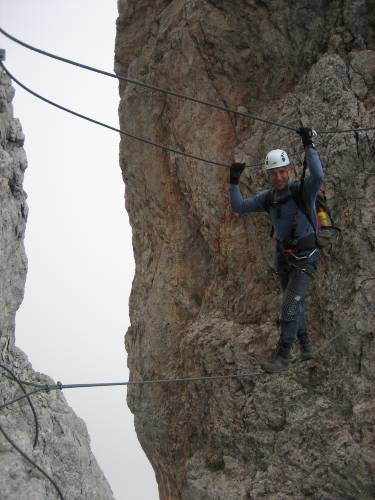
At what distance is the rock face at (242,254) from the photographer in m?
9.06

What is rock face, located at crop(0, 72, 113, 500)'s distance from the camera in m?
6.70

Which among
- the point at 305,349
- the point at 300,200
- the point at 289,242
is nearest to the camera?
the point at 300,200

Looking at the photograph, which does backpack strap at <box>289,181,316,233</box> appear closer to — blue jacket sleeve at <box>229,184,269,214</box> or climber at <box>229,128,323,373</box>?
climber at <box>229,128,323,373</box>

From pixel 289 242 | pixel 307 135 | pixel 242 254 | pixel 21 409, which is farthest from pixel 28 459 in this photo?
pixel 242 254

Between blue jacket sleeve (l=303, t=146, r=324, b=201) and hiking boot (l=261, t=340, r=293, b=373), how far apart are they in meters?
1.87

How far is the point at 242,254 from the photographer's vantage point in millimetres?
10641

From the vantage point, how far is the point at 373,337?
→ 8.79m

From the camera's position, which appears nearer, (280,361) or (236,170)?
(280,361)

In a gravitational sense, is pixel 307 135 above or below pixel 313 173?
above

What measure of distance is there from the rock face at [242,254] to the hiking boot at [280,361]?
145 centimetres

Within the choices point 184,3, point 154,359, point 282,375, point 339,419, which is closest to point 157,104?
point 184,3

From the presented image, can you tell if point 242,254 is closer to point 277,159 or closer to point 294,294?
point 294,294

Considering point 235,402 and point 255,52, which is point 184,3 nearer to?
point 255,52

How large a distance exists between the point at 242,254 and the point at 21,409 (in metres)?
4.73
